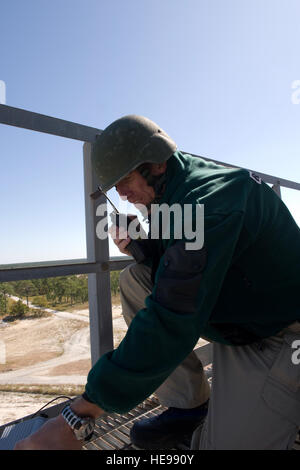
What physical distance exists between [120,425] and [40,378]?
15987mm

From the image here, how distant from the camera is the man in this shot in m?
0.82

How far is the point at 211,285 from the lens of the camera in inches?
34.8

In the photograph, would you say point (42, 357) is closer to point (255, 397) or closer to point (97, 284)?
point (97, 284)

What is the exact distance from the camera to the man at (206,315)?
0.82m

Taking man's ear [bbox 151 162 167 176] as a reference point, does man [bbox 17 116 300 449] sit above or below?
below

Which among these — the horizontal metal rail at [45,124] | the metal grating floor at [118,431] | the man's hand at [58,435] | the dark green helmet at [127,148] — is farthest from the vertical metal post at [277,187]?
the man's hand at [58,435]

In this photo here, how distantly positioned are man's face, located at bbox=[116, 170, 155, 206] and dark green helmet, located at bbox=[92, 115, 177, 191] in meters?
0.05

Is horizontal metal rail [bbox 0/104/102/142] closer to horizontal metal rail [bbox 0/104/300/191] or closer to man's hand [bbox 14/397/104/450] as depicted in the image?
horizontal metal rail [bbox 0/104/300/191]

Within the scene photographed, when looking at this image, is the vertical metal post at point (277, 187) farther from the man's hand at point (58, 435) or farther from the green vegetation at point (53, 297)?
the green vegetation at point (53, 297)

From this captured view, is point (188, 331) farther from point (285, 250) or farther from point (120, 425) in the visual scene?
point (120, 425)

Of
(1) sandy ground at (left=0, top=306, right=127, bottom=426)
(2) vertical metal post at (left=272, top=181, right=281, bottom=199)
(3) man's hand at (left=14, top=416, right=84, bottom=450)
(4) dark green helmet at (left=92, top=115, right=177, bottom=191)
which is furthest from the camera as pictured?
(1) sandy ground at (left=0, top=306, right=127, bottom=426)

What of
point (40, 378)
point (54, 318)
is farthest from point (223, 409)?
point (54, 318)

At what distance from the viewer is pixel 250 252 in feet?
3.60

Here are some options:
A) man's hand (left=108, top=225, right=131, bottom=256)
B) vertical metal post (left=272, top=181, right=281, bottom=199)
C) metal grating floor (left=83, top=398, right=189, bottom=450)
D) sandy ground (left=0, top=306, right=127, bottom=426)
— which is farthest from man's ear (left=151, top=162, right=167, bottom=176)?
sandy ground (left=0, top=306, right=127, bottom=426)
